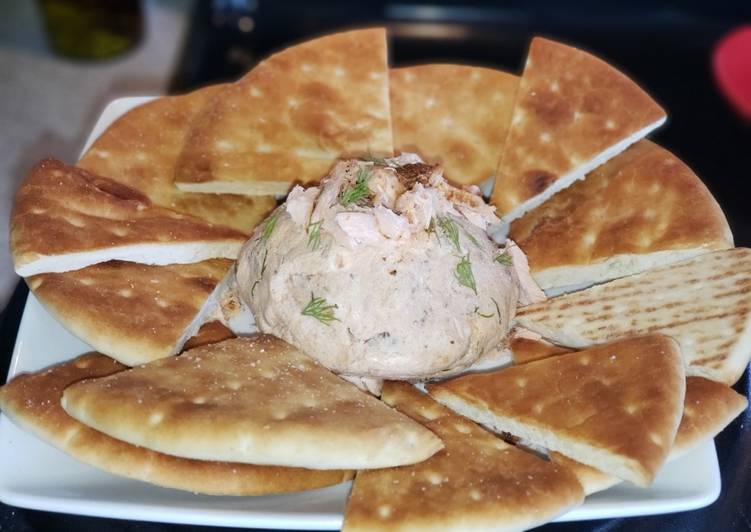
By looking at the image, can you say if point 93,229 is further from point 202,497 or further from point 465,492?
point 465,492

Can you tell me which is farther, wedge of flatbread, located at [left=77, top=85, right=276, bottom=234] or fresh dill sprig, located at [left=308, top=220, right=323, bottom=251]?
wedge of flatbread, located at [left=77, top=85, right=276, bottom=234]

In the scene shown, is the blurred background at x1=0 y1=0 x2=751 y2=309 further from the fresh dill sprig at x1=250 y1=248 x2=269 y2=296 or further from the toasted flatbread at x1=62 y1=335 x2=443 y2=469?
the toasted flatbread at x1=62 y1=335 x2=443 y2=469

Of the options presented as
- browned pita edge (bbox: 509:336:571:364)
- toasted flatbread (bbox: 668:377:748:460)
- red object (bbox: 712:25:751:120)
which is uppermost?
toasted flatbread (bbox: 668:377:748:460)

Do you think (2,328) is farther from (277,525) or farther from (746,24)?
(746,24)

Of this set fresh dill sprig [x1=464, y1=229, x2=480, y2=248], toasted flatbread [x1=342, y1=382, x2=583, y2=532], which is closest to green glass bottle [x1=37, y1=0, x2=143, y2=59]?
fresh dill sprig [x1=464, y1=229, x2=480, y2=248]

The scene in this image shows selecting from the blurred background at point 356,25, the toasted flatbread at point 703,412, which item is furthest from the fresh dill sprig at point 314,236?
the blurred background at point 356,25

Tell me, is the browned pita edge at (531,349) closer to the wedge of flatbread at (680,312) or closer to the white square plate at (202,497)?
the wedge of flatbread at (680,312)
